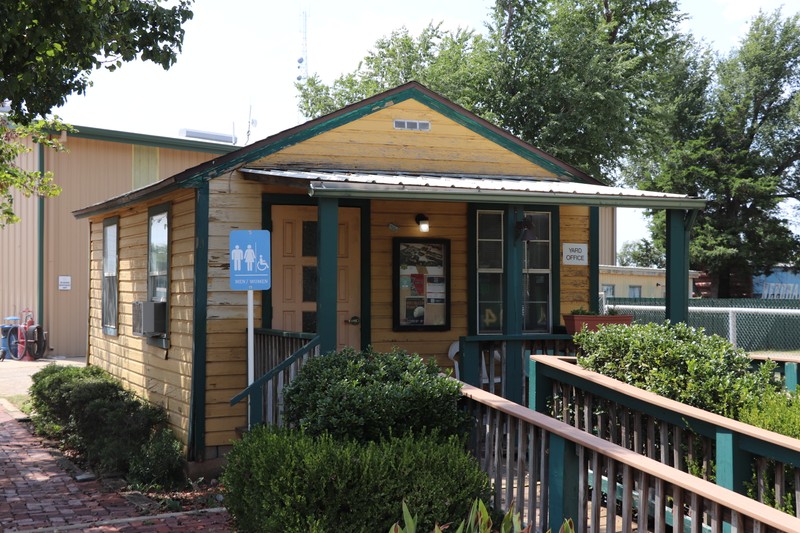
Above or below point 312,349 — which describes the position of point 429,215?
above

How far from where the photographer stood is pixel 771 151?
115 feet

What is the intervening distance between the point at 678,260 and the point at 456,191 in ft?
8.47

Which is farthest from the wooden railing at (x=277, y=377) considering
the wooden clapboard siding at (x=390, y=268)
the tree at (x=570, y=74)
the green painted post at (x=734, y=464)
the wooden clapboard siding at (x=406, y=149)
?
the tree at (x=570, y=74)

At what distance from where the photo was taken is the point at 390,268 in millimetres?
9828

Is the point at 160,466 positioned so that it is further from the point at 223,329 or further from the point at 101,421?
the point at 101,421

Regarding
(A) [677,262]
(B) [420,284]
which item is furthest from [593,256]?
(B) [420,284]

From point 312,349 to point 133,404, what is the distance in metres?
3.58

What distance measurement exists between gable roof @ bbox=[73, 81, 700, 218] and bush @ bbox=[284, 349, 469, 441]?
3662 millimetres

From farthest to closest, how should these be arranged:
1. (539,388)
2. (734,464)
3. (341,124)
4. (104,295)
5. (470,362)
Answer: (104,295), (341,124), (470,362), (539,388), (734,464)

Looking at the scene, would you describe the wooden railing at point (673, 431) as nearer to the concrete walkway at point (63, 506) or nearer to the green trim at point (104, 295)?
the concrete walkway at point (63, 506)

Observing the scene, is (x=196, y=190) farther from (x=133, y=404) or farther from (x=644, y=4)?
(x=644, y=4)

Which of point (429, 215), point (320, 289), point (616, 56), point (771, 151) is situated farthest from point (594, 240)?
point (771, 151)

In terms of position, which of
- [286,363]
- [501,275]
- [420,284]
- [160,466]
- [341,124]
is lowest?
[160,466]

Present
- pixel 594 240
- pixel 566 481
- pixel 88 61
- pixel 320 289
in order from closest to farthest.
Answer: pixel 566 481 < pixel 320 289 < pixel 88 61 < pixel 594 240
